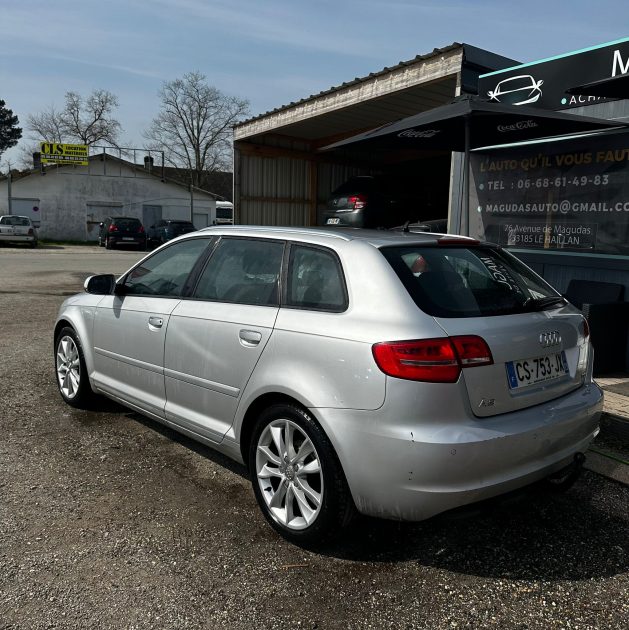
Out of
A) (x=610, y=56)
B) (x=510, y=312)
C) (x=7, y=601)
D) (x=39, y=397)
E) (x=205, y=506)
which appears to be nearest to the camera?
(x=7, y=601)

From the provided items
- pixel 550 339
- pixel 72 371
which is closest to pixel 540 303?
pixel 550 339

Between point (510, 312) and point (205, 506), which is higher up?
point (510, 312)

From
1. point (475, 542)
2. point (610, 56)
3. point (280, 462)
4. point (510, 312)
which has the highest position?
point (610, 56)

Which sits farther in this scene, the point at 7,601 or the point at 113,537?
the point at 113,537

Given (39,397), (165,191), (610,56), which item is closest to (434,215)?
(610,56)

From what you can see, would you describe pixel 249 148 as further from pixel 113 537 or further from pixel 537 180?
pixel 113 537

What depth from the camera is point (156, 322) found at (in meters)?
3.80

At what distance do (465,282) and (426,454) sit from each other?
912 millimetres

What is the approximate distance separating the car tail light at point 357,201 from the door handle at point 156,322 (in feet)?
23.9

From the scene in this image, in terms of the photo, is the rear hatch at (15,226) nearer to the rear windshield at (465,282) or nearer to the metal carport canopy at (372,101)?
the metal carport canopy at (372,101)

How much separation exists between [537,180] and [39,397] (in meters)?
5.72

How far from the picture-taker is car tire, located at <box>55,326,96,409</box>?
4703 mm

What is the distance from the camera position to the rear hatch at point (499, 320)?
262 cm

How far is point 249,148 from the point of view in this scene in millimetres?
13031
